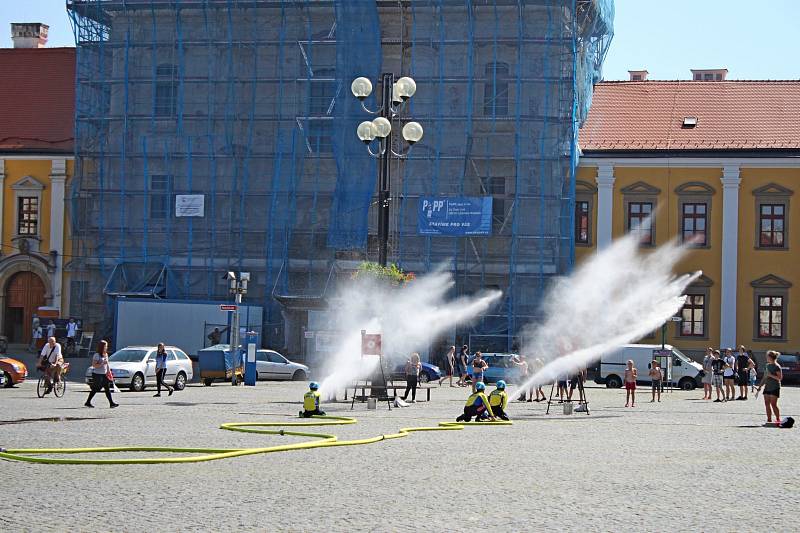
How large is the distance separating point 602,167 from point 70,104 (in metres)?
27.2

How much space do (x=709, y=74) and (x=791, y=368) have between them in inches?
900

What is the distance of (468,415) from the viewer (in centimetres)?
2686

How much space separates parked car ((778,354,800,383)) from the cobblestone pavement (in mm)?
28588

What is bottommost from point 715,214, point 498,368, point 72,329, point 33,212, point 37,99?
point 498,368

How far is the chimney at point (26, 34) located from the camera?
7275cm

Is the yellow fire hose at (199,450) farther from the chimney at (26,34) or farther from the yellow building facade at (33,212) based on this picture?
the chimney at (26,34)

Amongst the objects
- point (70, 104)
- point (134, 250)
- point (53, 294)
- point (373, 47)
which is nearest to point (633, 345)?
point (373, 47)

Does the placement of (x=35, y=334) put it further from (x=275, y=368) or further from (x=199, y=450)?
(x=199, y=450)

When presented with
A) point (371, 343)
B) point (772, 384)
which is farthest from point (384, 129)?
point (772, 384)

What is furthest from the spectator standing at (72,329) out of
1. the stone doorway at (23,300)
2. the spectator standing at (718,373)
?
the spectator standing at (718,373)

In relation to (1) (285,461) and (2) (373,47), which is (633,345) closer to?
(2) (373,47)

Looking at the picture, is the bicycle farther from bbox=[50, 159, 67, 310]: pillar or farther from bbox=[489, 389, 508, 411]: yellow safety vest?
bbox=[50, 159, 67, 310]: pillar

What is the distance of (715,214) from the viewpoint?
59.2 meters

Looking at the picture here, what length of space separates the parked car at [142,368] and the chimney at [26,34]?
37.3 metres
